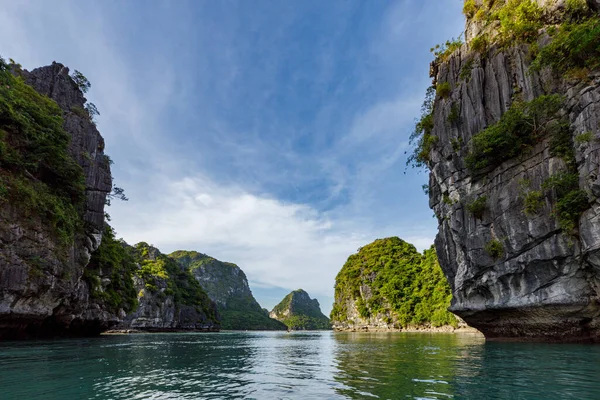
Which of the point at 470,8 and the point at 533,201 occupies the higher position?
the point at 470,8

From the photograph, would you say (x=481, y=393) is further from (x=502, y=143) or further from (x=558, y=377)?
(x=502, y=143)

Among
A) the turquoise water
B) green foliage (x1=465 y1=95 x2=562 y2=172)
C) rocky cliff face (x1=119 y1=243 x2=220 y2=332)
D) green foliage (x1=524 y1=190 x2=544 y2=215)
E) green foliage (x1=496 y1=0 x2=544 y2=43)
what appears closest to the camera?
the turquoise water

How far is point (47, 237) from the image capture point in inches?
1005

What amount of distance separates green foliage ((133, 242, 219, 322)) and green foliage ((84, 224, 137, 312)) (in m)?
46.5

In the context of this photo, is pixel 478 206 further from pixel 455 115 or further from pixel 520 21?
pixel 520 21

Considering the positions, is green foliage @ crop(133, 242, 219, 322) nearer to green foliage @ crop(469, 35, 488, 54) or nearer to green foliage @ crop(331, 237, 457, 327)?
green foliage @ crop(331, 237, 457, 327)

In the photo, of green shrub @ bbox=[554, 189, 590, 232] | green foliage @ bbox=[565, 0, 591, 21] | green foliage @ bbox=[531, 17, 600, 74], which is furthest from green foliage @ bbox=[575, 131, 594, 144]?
green foliage @ bbox=[565, 0, 591, 21]

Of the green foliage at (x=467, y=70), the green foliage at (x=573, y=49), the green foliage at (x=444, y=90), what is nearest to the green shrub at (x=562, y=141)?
the green foliage at (x=573, y=49)

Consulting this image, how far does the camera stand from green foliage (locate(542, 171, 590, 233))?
1844 cm

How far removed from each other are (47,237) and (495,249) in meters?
34.4

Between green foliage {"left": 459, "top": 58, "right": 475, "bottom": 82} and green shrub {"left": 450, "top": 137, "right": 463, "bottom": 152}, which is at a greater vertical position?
green foliage {"left": 459, "top": 58, "right": 475, "bottom": 82}

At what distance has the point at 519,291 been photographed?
21.5m

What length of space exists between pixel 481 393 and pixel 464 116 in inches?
964

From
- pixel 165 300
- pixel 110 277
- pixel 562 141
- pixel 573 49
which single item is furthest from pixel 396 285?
pixel 573 49
